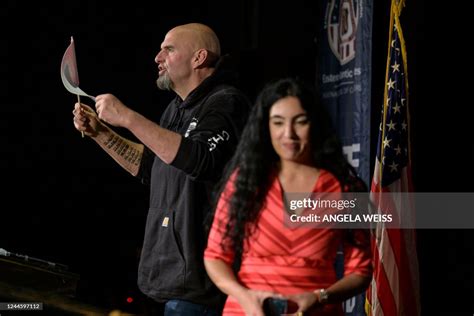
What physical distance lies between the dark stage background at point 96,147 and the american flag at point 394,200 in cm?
35

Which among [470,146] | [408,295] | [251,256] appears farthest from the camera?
[470,146]

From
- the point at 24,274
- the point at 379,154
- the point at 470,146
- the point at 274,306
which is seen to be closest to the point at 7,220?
the point at 24,274

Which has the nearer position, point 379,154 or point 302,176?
point 302,176

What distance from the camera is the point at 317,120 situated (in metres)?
1.84

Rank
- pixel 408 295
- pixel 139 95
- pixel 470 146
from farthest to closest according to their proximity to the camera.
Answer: pixel 139 95 < pixel 470 146 < pixel 408 295

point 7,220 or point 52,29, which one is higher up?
point 52,29

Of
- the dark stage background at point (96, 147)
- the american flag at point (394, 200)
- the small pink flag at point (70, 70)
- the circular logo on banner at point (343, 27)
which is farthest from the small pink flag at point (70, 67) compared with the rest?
the circular logo on banner at point (343, 27)

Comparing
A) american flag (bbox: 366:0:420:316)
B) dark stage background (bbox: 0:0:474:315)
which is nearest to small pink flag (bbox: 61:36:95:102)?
dark stage background (bbox: 0:0:474:315)

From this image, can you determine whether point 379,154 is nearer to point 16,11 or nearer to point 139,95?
point 139,95

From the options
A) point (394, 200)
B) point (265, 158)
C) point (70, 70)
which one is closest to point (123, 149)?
point (70, 70)

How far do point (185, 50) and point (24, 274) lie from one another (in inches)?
36.7

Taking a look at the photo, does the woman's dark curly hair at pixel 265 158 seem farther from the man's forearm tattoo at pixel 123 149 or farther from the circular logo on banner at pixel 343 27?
the circular logo on banner at pixel 343 27

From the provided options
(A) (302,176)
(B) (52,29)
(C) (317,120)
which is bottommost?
(A) (302,176)

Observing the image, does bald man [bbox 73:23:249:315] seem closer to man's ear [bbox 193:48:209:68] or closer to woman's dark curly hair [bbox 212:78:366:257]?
man's ear [bbox 193:48:209:68]
